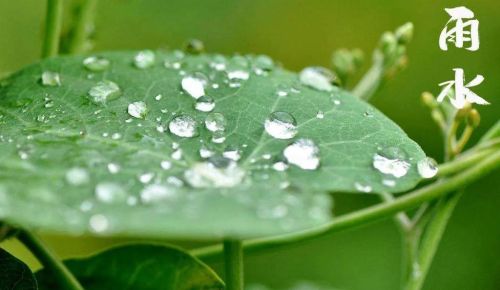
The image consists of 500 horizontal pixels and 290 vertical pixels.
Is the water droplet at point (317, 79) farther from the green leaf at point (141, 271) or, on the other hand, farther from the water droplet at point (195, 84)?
the green leaf at point (141, 271)

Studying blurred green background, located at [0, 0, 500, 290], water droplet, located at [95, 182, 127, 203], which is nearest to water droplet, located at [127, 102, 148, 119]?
water droplet, located at [95, 182, 127, 203]

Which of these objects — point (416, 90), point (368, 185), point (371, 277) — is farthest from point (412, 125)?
point (368, 185)

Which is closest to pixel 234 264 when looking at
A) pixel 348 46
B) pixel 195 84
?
pixel 195 84

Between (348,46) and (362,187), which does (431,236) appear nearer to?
(362,187)

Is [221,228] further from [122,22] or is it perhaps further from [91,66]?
[122,22]

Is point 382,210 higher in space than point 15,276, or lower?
higher
